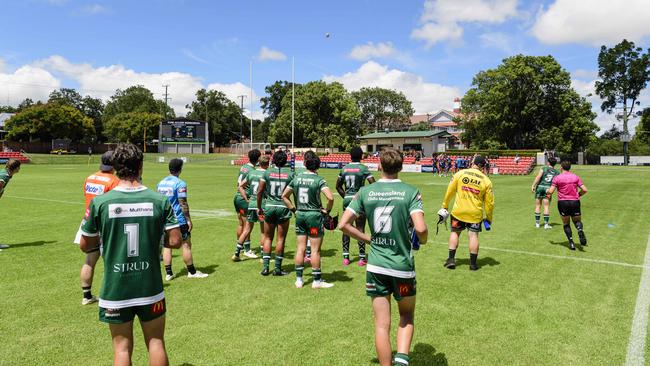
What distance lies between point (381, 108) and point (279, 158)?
101 m

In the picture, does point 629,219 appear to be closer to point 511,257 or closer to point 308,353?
point 511,257

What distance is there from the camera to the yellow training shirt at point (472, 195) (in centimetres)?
823

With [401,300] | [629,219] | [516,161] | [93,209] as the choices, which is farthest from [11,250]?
[516,161]

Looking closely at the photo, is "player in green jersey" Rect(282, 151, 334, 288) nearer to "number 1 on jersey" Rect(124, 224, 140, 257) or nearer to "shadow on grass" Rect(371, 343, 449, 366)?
"shadow on grass" Rect(371, 343, 449, 366)

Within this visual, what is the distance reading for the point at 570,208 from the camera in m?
9.97

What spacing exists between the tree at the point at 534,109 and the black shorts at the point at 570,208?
55.7 meters

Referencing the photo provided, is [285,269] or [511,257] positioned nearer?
[285,269]

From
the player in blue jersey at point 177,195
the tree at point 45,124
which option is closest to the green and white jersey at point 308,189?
the player in blue jersey at point 177,195

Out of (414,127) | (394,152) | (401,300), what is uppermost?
(414,127)

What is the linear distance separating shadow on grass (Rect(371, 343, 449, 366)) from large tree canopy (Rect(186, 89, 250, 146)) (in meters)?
108

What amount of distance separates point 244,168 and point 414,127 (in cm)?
10645

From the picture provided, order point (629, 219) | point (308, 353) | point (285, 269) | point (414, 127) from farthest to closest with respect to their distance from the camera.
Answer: point (414, 127) → point (629, 219) → point (285, 269) → point (308, 353)

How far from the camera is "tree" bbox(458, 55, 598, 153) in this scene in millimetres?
59000

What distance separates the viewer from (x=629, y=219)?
14.9 m
